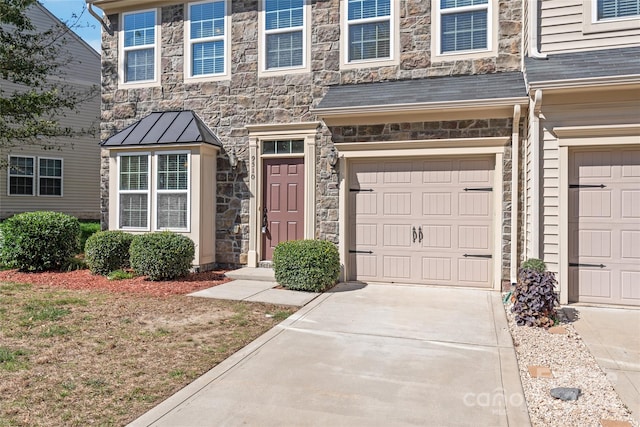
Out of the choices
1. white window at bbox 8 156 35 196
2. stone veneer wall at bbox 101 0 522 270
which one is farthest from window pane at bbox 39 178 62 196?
stone veneer wall at bbox 101 0 522 270

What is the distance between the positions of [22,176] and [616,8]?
1750 centimetres

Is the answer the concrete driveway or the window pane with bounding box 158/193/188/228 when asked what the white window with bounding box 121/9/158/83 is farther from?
the concrete driveway

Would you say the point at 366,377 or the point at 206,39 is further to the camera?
the point at 206,39

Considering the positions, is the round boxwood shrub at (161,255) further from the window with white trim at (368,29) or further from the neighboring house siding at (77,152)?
the neighboring house siding at (77,152)

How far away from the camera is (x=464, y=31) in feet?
25.3

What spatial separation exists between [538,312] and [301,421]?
11.9 feet

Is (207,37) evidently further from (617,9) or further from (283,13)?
(617,9)

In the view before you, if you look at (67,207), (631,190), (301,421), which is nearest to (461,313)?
(631,190)

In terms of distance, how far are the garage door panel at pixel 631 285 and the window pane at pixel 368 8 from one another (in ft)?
19.2

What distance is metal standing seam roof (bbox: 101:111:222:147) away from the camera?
862 centimetres

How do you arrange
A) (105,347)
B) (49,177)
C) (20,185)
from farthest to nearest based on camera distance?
(49,177) < (20,185) < (105,347)

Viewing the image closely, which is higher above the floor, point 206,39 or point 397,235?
point 206,39

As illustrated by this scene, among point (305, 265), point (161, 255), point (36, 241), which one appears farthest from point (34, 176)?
point (305, 265)

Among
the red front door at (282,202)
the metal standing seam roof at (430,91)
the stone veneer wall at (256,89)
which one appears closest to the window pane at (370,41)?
the stone veneer wall at (256,89)
